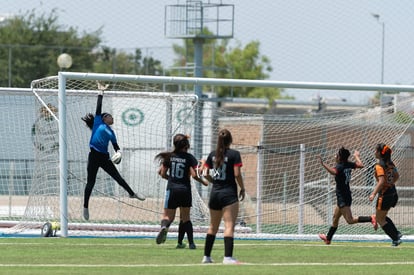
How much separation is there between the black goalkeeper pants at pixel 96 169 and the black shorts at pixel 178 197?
309 centimetres

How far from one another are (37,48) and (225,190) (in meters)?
38.4

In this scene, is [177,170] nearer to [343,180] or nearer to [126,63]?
[343,180]

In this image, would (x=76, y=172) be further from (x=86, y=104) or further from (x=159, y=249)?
(x=159, y=249)

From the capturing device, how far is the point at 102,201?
25.5m

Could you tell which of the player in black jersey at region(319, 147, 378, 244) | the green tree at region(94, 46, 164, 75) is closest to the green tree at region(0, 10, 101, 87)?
the green tree at region(94, 46, 164, 75)

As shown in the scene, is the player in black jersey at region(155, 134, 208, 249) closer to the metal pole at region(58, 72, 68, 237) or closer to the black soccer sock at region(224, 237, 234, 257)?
the black soccer sock at region(224, 237, 234, 257)

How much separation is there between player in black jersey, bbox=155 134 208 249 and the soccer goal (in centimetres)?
446

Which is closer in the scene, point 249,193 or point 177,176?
point 177,176

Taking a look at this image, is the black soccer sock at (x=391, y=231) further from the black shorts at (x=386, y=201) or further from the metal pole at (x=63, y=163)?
the metal pole at (x=63, y=163)

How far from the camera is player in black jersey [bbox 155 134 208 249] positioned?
722 inches

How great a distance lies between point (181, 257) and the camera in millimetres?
17219

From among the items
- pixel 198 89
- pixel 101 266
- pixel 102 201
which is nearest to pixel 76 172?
pixel 102 201

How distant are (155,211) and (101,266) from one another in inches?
383

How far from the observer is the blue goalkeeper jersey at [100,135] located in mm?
21328
